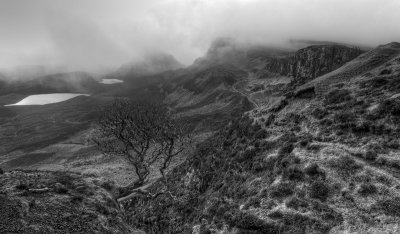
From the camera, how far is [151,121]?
29.0 meters

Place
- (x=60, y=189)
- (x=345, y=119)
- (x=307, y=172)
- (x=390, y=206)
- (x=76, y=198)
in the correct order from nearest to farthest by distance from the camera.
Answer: (x=76, y=198), (x=60, y=189), (x=390, y=206), (x=307, y=172), (x=345, y=119)

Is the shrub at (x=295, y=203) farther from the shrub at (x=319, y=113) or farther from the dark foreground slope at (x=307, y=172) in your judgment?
the shrub at (x=319, y=113)

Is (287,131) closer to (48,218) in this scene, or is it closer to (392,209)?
(392,209)

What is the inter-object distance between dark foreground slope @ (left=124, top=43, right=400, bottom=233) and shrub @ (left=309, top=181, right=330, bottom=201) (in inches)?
3.1

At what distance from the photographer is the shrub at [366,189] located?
67.3 ft

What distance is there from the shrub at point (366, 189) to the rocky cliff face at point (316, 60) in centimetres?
14018

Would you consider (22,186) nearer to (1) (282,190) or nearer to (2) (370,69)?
(1) (282,190)

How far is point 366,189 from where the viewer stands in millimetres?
20750

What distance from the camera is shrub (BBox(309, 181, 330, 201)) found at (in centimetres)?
2234

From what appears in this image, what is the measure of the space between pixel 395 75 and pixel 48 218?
3787cm

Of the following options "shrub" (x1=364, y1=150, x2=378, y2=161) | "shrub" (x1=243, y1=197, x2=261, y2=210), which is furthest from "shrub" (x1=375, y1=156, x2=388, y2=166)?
"shrub" (x1=243, y1=197, x2=261, y2=210)

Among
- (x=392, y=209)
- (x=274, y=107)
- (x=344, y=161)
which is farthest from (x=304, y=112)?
(x=392, y=209)

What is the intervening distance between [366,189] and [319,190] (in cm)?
337

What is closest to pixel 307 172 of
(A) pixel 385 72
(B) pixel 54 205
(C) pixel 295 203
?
(C) pixel 295 203
